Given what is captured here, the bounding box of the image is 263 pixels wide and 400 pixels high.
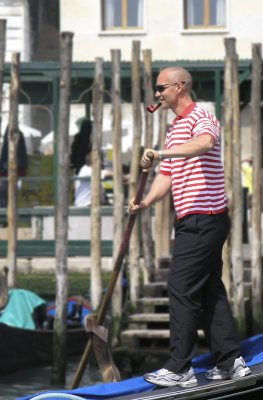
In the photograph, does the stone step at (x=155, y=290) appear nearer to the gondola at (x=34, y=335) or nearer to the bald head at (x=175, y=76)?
the gondola at (x=34, y=335)

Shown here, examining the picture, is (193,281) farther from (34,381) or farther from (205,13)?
(205,13)

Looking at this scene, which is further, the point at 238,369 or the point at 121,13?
the point at 121,13

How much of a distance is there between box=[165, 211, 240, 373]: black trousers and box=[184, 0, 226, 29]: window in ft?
45.3

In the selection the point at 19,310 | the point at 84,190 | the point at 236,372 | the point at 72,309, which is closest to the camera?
the point at 236,372

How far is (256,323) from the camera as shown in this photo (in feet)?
37.0

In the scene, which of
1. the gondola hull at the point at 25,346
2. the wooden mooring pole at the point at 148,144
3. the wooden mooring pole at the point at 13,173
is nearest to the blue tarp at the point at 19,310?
the gondola hull at the point at 25,346

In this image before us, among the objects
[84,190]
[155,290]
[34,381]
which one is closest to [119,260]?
[34,381]

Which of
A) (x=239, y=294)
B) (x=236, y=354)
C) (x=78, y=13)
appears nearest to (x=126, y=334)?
(x=239, y=294)

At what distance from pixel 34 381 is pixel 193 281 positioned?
5.24m

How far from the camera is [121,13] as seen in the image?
19781mm

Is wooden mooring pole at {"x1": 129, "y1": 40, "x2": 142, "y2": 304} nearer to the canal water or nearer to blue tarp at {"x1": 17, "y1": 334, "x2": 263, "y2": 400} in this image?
the canal water

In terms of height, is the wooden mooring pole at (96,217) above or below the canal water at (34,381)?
above

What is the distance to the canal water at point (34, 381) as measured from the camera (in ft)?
34.8

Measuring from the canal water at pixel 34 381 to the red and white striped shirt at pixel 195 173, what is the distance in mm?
4589
